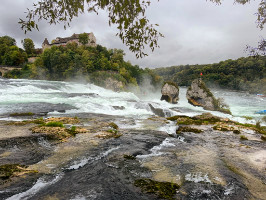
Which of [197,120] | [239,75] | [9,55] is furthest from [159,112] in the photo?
[239,75]

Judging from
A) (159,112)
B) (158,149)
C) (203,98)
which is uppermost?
(158,149)

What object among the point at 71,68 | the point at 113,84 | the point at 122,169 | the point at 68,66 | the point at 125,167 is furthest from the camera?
the point at 68,66

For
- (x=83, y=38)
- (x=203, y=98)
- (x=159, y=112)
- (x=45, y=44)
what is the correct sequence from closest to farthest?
(x=159, y=112)
(x=203, y=98)
(x=83, y=38)
(x=45, y=44)

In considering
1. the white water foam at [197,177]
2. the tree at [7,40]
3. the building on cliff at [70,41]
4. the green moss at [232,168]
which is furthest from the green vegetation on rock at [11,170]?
the tree at [7,40]

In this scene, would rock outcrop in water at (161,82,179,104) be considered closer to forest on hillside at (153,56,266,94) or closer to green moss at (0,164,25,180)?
green moss at (0,164,25,180)

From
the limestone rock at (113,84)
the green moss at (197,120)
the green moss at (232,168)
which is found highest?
the limestone rock at (113,84)

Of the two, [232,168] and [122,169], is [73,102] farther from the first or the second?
[232,168]

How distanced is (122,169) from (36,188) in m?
1.70

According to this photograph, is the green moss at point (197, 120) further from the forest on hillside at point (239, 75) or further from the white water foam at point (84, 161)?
the forest on hillside at point (239, 75)

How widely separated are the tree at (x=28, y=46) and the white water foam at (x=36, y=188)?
108 metres

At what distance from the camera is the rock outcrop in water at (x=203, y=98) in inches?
1368

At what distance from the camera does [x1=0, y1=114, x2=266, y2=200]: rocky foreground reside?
2797 millimetres

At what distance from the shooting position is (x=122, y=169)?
369 centimetres

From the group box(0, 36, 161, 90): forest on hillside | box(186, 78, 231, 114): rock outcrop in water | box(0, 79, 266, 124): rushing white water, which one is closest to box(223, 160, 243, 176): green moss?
box(0, 79, 266, 124): rushing white water
